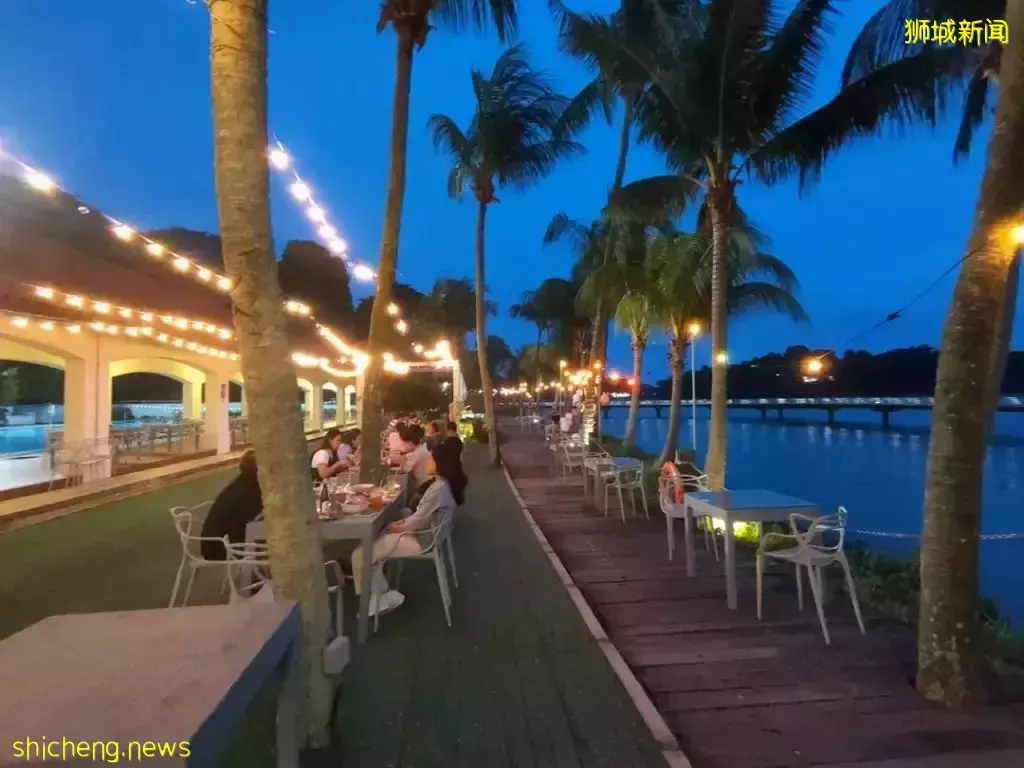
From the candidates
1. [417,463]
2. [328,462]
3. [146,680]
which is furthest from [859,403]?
[146,680]

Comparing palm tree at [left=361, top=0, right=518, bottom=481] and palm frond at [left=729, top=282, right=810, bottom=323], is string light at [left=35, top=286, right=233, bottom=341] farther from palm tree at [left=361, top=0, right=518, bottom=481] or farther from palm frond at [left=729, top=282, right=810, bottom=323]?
palm frond at [left=729, top=282, right=810, bottom=323]

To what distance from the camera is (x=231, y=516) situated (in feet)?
17.1

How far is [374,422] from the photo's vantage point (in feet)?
29.2

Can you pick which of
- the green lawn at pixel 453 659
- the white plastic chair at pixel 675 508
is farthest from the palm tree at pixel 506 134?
the green lawn at pixel 453 659

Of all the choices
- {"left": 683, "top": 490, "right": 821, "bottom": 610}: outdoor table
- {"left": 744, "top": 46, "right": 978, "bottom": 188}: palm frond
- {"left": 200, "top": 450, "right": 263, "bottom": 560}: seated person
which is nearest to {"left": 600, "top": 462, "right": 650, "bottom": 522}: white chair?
{"left": 683, "top": 490, "right": 821, "bottom": 610}: outdoor table

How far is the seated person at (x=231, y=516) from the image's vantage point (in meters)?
5.18

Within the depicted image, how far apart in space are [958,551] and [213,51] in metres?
4.29

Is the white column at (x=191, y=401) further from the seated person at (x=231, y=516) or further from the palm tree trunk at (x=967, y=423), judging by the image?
the palm tree trunk at (x=967, y=423)

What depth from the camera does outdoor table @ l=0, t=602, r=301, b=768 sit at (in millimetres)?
1513

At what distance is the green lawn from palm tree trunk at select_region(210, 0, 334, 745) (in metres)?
0.51

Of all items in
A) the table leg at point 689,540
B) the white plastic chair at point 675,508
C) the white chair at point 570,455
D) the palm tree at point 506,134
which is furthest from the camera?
the palm tree at point 506,134

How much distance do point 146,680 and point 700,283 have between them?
41.3 ft

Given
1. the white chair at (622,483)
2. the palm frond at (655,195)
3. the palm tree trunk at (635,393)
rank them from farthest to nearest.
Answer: the palm tree trunk at (635,393), the palm frond at (655,195), the white chair at (622,483)

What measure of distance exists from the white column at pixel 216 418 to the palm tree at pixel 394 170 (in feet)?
35.0
